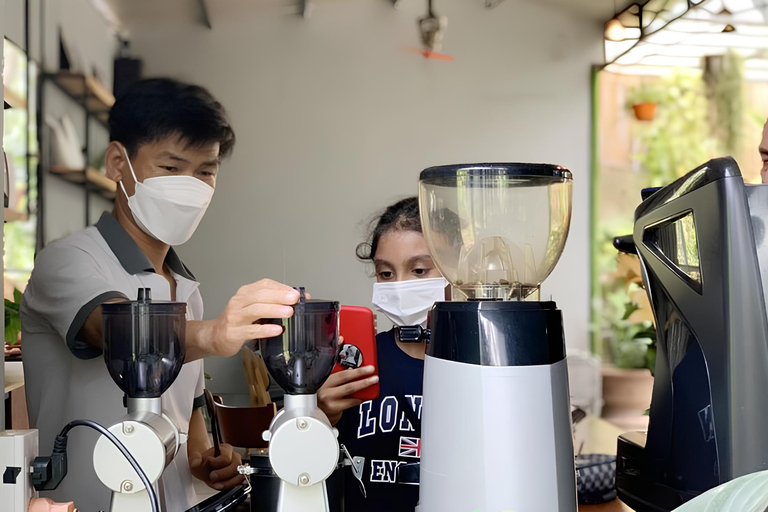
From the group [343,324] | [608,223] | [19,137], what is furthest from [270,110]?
[608,223]

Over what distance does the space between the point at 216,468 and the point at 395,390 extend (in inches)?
15.9

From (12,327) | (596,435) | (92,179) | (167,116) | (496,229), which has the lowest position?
(596,435)

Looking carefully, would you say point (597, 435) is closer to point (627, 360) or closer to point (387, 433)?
point (627, 360)

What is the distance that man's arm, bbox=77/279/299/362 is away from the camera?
0.74 m

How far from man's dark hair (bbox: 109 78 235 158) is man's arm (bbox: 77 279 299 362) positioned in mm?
621

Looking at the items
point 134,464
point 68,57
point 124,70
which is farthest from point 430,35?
point 134,464

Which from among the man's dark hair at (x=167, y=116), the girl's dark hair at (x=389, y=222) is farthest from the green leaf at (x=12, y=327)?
the girl's dark hair at (x=389, y=222)

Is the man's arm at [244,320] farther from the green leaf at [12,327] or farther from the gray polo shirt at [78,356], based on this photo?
the green leaf at [12,327]

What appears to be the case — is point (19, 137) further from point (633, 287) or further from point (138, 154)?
point (633, 287)

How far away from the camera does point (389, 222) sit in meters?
1.52

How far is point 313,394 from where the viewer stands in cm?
75

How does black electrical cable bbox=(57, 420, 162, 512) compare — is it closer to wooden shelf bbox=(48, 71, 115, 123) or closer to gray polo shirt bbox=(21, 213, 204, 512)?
gray polo shirt bbox=(21, 213, 204, 512)

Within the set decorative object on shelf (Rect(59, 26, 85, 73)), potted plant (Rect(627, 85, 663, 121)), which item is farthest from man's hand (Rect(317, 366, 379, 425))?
potted plant (Rect(627, 85, 663, 121))

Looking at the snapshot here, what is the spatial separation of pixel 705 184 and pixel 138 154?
3.46ft
